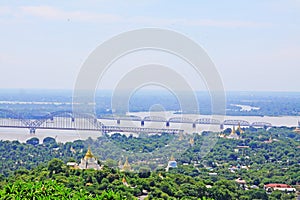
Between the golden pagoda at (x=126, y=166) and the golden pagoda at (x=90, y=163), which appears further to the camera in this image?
the golden pagoda at (x=126, y=166)

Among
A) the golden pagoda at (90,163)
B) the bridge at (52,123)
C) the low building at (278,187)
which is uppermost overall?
the golden pagoda at (90,163)

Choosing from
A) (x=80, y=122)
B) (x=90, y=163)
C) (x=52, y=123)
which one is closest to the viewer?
(x=90, y=163)

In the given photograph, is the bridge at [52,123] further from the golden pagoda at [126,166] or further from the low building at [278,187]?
the golden pagoda at [126,166]

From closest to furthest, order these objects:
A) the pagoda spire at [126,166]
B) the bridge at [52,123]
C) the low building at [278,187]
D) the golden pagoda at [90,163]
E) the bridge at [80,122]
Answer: the golden pagoda at [90,163], the pagoda spire at [126,166], the low building at [278,187], the bridge at [80,122], the bridge at [52,123]

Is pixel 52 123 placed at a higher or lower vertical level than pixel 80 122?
lower

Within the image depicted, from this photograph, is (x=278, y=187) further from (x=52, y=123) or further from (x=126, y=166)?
(x=52, y=123)

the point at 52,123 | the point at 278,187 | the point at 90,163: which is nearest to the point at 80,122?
the point at 52,123

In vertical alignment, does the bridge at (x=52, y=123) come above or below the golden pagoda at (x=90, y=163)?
below

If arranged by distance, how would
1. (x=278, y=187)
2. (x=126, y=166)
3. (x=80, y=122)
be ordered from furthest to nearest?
(x=80, y=122)
(x=278, y=187)
(x=126, y=166)

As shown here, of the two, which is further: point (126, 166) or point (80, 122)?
point (80, 122)

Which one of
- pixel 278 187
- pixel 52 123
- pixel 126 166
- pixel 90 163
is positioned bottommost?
pixel 278 187

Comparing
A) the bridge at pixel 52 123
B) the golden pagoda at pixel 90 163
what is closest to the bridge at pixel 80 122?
the bridge at pixel 52 123

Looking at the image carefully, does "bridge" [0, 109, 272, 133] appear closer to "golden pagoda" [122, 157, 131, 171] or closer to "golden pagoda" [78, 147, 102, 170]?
"golden pagoda" [122, 157, 131, 171]
